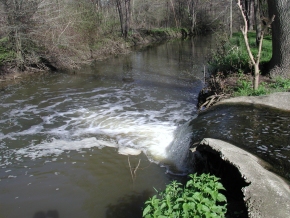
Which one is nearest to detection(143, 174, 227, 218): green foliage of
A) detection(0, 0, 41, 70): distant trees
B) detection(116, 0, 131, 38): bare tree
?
detection(0, 0, 41, 70): distant trees

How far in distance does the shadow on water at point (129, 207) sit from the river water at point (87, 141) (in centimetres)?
2

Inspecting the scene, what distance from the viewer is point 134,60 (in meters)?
21.5

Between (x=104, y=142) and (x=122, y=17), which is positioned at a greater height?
(x=122, y=17)

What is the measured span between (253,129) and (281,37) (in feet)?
16.6

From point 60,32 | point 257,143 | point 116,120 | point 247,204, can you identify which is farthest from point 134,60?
point 247,204

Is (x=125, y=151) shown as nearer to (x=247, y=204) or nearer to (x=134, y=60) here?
(x=247, y=204)

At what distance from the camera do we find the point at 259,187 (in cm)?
360

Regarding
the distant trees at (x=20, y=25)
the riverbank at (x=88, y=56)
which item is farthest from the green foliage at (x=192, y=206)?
the distant trees at (x=20, y=25)

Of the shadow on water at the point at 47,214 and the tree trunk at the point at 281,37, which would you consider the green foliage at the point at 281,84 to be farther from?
the shadow on water at the point at 47,214

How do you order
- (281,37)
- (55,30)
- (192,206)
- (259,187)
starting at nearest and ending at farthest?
1. (192,206)
2. (259,187)
3. (281,37)
4. (55,30)

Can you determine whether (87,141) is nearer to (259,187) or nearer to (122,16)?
(259,187)

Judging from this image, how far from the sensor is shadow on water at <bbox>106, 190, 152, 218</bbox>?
4.75 m

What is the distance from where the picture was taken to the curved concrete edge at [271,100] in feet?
24.3

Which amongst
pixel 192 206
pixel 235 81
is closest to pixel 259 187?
pixel 192 206
